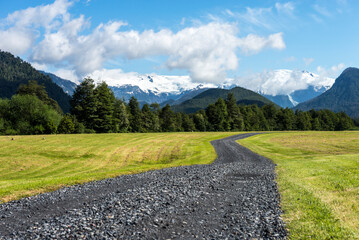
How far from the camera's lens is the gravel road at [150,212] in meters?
9.25

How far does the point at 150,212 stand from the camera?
11.4 meters

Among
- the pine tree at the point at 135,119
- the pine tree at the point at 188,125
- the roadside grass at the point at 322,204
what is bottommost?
the roadside grass at the point at 322,204

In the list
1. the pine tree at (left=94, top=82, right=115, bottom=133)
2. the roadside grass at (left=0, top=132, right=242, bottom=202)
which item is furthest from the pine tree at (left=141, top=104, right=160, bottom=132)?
the roadside grass at (left=0, top=132, right=242, bottom=202)

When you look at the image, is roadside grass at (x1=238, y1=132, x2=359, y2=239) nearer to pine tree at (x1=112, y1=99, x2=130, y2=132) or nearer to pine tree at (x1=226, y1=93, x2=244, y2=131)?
pine tree at (x1=112, y1=99, x2=130, y2=132)

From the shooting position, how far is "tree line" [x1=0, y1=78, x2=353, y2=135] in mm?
72438

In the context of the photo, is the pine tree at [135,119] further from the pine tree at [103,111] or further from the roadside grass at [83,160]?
the roadside grass at [83,160]

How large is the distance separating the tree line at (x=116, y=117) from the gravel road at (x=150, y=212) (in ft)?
218

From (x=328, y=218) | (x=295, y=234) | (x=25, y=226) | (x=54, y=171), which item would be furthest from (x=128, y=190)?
(x=54, y=171)

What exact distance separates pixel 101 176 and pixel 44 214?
8748 mm

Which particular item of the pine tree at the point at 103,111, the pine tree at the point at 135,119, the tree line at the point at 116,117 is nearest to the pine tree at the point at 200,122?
the tree line at the point at 116,117

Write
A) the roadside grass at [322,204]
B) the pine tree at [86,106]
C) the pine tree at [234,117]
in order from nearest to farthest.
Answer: the roadside grass at [322,204] < the pine tree at [86,106] < the pine tree at [234,117]

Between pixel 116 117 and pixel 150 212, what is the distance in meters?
88.9

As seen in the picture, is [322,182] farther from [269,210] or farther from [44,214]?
[44,214]

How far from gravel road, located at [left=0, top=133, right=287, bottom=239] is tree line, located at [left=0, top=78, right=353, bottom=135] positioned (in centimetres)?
6659
